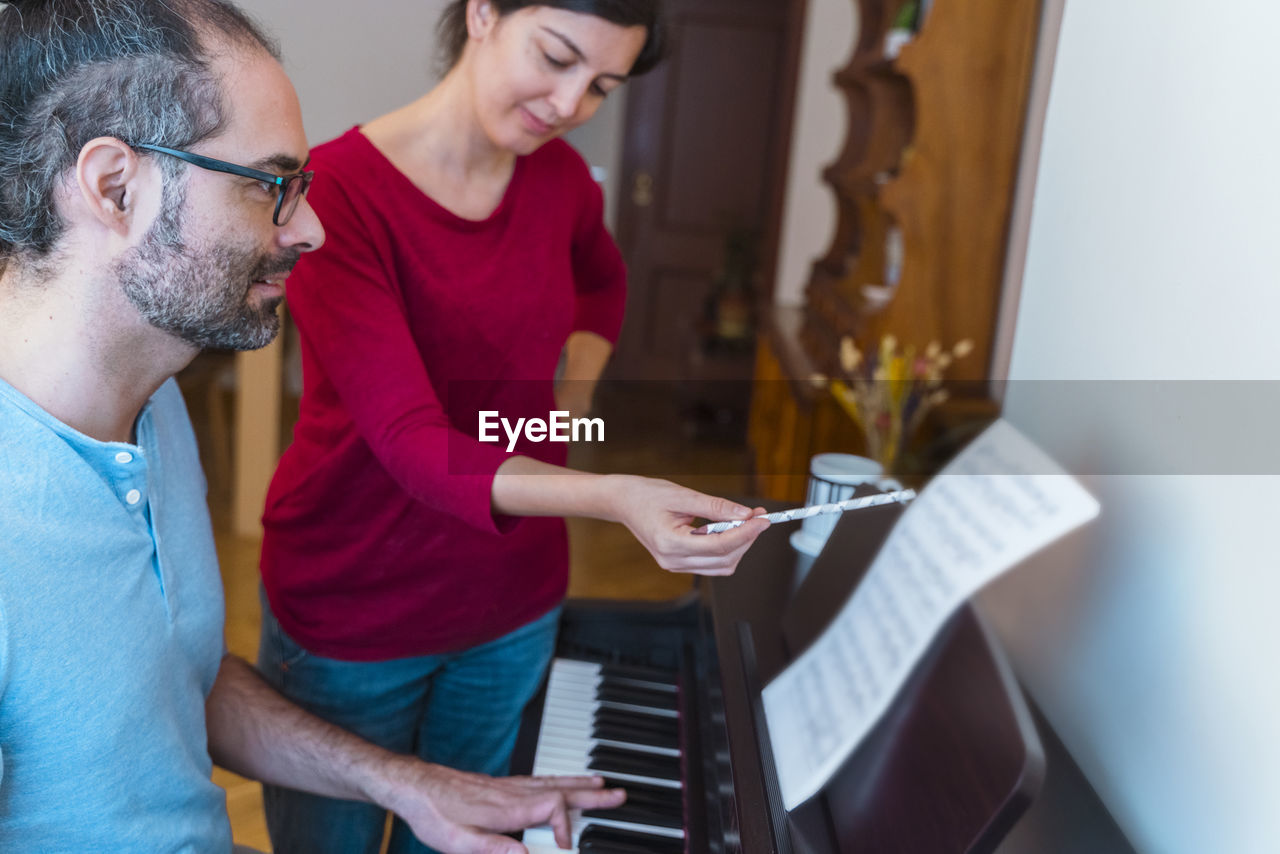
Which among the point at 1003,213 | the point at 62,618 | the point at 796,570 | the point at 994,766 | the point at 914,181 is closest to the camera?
the point at 994,766

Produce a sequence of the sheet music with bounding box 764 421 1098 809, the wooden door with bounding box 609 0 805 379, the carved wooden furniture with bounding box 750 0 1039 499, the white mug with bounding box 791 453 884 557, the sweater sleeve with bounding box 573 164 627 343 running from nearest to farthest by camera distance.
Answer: the sheet music with bounding box 764 421 1098 809, the white mug with bounding box 791 453 884 557, the sweater sleeve with bounding box 573 164 627 343, the carved wooden furniture with bounding box 750 0 1039 499, the wooden door with bounding box 609 0 805 379

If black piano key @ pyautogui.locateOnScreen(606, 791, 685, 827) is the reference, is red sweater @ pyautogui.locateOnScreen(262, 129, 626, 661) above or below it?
above

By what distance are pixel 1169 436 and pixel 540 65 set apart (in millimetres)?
591

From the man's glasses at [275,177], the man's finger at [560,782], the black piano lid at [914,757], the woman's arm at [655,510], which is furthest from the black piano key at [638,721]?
the man's glasses at [275,177]

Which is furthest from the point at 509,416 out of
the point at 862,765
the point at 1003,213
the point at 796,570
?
the point at 1003,213

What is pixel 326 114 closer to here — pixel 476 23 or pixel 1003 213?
pixel 476 23

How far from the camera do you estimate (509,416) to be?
0.92 metres

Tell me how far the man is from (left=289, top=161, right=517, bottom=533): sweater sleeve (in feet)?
0.26

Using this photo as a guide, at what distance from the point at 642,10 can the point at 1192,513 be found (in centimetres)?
61

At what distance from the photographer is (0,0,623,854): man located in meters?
0.69

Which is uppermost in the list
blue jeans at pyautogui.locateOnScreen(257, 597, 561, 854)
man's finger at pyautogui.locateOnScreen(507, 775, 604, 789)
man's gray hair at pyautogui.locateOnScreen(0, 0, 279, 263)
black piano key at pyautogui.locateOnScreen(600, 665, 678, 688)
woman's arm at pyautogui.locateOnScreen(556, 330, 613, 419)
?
man's gray hair at pyautogui.locateOnScreen(0, 0, 279, 263)

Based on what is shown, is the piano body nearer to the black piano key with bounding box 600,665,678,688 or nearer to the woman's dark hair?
the black piano key with bounding box 600,665,678,688

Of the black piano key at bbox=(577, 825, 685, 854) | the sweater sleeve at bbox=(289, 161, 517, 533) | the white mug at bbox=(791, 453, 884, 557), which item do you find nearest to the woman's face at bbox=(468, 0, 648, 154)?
the sweater sleeve at bbox=(289, 161, 517, 533)

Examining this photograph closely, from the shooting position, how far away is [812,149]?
367 centimetres
